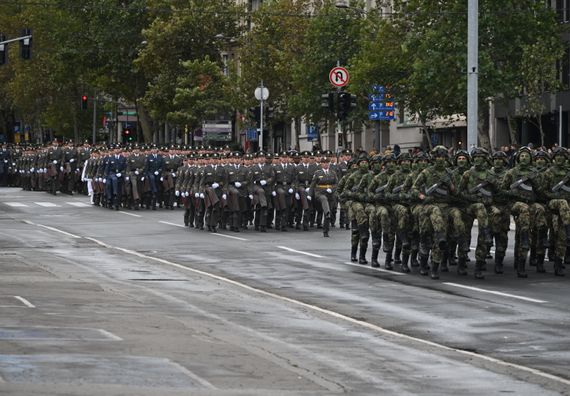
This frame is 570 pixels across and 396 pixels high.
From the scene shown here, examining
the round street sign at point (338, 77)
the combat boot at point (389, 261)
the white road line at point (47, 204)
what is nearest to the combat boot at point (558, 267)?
the combat boot at point (389, 261)

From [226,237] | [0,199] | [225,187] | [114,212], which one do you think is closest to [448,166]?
[226,237]

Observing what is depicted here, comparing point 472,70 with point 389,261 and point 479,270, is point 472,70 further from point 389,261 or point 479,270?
point 479,270

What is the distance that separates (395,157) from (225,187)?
10.4 metres

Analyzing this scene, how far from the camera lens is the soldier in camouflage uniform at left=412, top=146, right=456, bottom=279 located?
23641 mm

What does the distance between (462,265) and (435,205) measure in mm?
1110

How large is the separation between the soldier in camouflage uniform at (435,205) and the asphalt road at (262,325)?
0.47m

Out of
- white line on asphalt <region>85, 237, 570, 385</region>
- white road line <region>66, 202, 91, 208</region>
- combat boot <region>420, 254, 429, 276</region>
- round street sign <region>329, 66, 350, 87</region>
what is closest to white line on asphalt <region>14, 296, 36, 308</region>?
white line on asphalt <region>85, 237, 570, 385</region>

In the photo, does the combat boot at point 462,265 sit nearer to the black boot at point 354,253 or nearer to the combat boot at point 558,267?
the combat boot at point 558,267

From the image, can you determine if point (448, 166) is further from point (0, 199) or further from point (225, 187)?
point (0, 199)

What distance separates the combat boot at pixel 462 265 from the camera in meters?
24.0

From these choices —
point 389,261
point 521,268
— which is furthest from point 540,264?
point 389,261

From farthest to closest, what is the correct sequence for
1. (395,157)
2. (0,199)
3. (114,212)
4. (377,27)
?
(377,27), (0,199), (114,212), (395,157)

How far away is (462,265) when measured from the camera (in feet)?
79.1

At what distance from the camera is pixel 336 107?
40.6 metres
